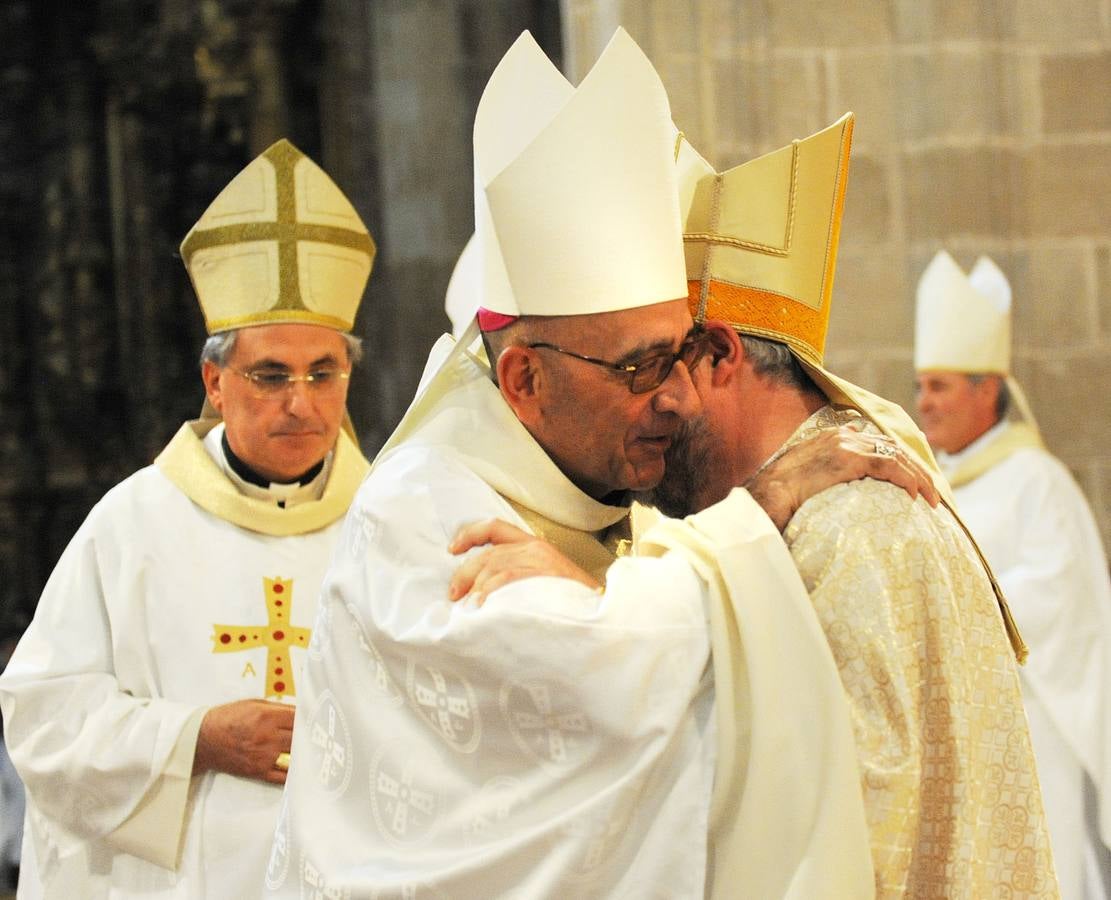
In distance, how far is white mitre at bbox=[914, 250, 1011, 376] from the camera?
22.5 feet

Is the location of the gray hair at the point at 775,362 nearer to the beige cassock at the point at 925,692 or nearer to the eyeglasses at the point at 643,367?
the eyeglasses at the point at 643,367

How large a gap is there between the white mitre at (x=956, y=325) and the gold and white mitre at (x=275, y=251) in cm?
338

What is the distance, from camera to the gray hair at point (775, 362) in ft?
8.62

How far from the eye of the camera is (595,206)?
2.51 metres

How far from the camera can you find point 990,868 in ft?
7.64

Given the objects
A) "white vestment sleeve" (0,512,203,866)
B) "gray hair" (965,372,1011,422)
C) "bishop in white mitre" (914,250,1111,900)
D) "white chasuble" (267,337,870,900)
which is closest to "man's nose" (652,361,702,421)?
"white chasuble" (267,337,870,900)

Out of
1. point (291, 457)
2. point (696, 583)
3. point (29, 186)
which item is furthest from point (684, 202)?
point (29, 186)

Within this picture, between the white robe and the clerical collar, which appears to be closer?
the clerical collar

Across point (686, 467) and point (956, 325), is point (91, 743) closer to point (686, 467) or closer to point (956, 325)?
point (686, 467)

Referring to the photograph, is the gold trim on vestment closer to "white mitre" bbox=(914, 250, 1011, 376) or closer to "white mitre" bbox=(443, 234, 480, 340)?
"white mitre" bbox=(443, 234, 480, 340)

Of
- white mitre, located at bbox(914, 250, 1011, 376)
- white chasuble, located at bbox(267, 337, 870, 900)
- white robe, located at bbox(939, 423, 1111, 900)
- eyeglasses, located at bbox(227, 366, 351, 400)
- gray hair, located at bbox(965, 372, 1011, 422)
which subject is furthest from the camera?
gray hair, located at bbox(965, 372, 1011, 422)

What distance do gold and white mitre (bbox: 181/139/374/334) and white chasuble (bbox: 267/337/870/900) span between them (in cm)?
165

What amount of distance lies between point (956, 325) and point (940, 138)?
891 mm

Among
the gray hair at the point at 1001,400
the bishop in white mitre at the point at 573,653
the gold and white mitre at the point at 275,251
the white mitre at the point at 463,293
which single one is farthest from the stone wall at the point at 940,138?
the bishop in white mitre at the point at 573,653
